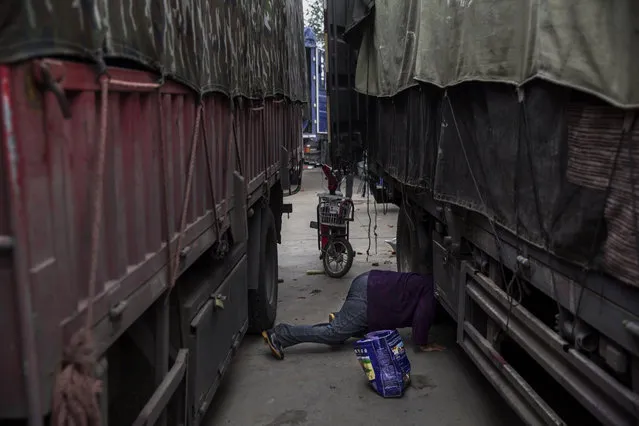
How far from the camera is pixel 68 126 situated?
5.98 ft

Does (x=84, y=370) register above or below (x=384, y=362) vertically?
above

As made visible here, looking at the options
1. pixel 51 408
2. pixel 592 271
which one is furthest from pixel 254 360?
pixel 51 408

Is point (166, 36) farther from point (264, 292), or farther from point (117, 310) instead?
point (264, 292)

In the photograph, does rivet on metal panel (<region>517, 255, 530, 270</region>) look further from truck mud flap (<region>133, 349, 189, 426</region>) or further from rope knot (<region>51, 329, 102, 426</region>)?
rope knot (<region>51, 329, 102, 426</region>)

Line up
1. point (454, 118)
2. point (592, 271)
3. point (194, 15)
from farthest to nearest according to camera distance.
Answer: point (454, 118) → point (194, 15) → point (592, 271)

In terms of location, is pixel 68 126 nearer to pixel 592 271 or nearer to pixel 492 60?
pixel 592 271

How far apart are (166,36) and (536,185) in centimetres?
190

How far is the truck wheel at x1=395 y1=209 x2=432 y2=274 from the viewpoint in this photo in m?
6.66

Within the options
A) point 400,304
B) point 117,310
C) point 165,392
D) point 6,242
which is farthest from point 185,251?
point 400,304

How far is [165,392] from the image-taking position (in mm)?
2852

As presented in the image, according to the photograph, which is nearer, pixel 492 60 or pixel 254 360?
pixel 492 60

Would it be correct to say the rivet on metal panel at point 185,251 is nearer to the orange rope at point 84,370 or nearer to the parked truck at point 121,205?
the parked truck at point 121,205

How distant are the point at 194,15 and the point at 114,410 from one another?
205cm

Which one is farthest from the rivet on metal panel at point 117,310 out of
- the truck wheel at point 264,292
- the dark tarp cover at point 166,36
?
the truck wheel at point 264,292
